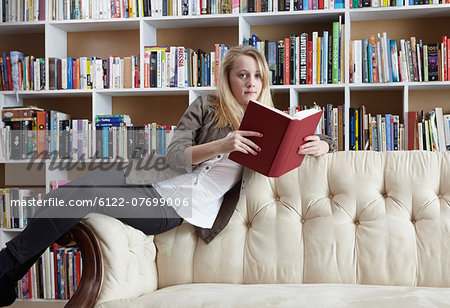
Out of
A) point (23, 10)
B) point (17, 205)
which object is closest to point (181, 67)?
point (23, 10)

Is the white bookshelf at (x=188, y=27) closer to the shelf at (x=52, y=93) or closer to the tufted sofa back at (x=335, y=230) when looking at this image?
the shelf at (x=52, y=93)

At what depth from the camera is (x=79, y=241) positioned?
1503 millimetres

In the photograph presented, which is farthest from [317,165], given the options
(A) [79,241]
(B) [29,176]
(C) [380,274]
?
(B) [29,176]

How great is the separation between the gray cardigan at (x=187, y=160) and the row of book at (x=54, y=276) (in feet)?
4.53

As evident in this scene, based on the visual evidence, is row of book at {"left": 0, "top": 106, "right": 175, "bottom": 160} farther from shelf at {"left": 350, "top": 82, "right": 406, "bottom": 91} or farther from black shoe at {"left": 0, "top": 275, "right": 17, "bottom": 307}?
black shoe at {"left": 0, "top": 275, "right": 17, "bottom": 307}

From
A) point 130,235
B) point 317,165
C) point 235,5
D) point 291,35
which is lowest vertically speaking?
point 130,235

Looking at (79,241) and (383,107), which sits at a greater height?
(383,107)

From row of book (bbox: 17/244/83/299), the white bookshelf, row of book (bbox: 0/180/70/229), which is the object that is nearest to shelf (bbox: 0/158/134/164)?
the white bookshelf

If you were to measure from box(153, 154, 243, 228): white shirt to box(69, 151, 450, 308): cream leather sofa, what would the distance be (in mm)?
67

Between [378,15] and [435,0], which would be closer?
[435,0]

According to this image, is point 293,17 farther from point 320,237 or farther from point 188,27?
point 320,237

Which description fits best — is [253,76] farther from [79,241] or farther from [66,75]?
[66,75]

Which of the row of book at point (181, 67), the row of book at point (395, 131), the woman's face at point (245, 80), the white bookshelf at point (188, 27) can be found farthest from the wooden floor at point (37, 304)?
the row of book at point (395, 131)

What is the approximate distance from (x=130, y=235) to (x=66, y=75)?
1.87 m
